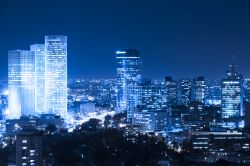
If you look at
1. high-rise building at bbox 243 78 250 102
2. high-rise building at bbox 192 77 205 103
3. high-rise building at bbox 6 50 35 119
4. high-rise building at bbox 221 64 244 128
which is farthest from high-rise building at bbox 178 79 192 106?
high-rise building at bbox 6 50 35 119

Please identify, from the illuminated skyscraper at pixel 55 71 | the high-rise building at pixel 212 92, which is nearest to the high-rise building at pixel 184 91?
the high-rise building at pixel 212 92

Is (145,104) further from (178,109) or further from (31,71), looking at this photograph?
(31,71)

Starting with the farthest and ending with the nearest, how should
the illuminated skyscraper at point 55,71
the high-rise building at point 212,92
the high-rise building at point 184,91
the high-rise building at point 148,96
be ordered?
the high-rise building at point 212,92 → the high-rise building at point 184,91 → the high-rise building at point 148,96 → the illuminated skyscraper at point 55,71

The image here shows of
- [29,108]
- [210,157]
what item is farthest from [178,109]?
[210,157]

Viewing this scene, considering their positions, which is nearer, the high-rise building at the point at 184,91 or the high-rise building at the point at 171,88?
the high-rise building at the point at 171,88

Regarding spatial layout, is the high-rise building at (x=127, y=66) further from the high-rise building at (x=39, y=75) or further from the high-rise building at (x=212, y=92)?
the high-rise building at (x=39, y=75)

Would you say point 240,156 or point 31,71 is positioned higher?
point 31,71
